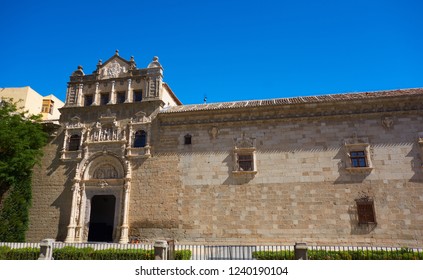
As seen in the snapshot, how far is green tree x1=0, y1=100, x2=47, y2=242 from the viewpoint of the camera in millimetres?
17484

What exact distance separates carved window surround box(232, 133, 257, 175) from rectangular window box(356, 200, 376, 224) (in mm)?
5423

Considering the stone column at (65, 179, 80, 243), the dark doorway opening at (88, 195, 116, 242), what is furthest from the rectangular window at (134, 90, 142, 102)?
the dark doorway opening at (88, 195, 116, 242)

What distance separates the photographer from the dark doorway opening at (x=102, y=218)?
18.5 metres

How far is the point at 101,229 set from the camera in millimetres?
18984

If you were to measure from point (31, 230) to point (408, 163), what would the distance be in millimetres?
20923

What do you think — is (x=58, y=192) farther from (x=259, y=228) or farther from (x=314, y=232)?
(x=314, y=232)

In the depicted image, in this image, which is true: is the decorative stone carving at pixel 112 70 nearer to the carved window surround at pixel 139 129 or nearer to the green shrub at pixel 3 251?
the carved window surround at pixel 139 129

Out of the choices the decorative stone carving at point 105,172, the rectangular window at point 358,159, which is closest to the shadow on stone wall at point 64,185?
the decorative stone carving at point 105,172

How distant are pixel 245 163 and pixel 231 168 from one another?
2.71 ft

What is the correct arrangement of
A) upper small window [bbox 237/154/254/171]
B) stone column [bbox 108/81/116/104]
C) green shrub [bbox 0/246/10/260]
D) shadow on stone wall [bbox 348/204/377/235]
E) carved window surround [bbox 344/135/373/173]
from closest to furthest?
green shrub [bbox 0/246/10/260] → shadow on stone wall [bbox 348/204/377/235] → carved window surround [bbox 344/135/373/173] → upper small window [bbox 237/154/254/171] → stone column [bbox 108/81/116/104]

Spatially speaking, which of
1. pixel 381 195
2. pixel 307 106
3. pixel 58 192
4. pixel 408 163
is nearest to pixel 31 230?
pixel 58 192

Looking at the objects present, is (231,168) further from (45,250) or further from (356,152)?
(45,250)

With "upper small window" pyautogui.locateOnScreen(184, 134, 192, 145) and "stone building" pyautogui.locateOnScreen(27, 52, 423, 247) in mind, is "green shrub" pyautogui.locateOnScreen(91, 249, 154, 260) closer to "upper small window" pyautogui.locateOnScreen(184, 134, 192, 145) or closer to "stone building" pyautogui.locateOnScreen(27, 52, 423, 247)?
"stone building" pyautogui.locateOnScreen(27, 52, 423, 247)
